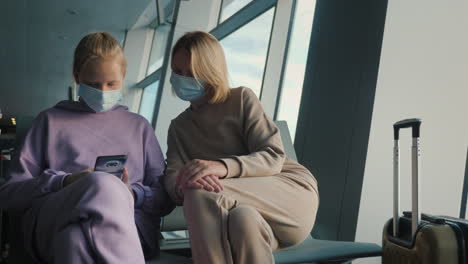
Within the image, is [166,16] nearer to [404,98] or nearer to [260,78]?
[260,78]

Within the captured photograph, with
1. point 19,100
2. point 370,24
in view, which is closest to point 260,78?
point 370,24

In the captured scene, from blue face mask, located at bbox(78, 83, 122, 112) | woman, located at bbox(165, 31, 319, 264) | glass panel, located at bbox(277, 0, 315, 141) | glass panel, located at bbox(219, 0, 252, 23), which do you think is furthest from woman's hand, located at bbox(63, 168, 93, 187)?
glass panel, located at bbox(219, 0, 252, 23)

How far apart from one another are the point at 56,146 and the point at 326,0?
2.07m

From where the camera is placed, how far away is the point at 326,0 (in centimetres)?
288

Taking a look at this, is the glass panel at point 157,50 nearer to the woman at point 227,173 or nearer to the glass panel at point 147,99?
the glass panel at point 147,99

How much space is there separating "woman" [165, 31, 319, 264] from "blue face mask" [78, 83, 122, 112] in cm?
23

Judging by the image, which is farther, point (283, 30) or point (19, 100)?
point (19, 100)

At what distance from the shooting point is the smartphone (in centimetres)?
130

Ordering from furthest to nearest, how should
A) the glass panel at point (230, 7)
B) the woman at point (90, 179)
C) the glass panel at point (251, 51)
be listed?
the glass panel at point (230, 7)
the glass panel at point (251, 51)
the woman at point (90, 179)

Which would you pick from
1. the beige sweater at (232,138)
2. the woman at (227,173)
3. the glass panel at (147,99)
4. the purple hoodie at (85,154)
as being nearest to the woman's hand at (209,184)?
the woman at (227,173)

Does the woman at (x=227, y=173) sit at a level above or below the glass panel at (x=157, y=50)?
below

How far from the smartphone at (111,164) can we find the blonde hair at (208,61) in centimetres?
44

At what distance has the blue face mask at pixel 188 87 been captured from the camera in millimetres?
1594

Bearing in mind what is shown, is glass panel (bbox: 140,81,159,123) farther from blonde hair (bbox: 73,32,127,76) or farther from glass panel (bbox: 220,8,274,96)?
blonde hair (bbox: 73,32,127,76)
